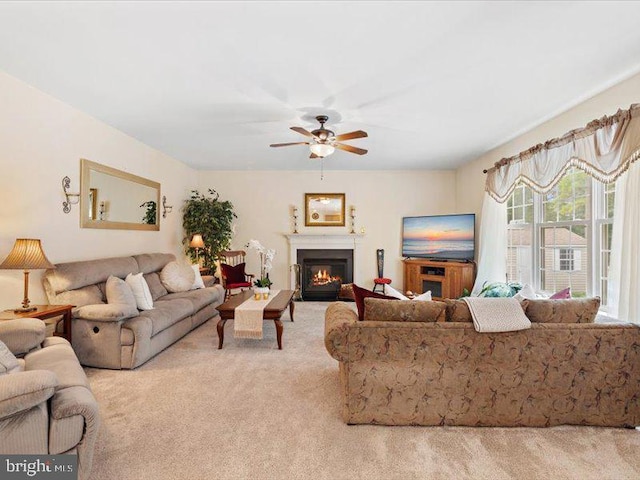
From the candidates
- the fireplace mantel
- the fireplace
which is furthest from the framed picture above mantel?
the fireplace

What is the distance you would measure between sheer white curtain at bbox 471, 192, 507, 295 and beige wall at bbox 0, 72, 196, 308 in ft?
18.0

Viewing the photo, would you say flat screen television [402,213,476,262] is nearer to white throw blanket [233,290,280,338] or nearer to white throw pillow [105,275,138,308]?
white throw blanket [233,290,280,338]

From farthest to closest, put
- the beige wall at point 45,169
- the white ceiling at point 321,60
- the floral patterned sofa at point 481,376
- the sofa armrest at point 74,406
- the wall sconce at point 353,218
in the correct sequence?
the wall sconce at point 353,218, the beige wall at point 45,169, the floral patterned sofa at point 481,376, the white ceiling at point 321,60, the sofa armrest at point 74,406

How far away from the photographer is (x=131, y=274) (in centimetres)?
388

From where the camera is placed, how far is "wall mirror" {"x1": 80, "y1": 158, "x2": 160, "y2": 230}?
3.71m

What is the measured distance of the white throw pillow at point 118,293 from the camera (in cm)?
322

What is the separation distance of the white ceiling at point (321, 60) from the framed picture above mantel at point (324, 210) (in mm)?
2591

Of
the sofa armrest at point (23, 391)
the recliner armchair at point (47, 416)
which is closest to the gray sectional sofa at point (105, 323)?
the recliner armchair at point (47, 416)

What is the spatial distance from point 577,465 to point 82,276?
4.39 m

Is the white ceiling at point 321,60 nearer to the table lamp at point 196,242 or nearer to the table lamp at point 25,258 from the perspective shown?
the table lamp at point 25,258

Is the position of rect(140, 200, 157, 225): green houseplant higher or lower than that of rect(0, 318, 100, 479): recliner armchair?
higher

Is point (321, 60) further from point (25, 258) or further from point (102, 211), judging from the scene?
point (102, 211)

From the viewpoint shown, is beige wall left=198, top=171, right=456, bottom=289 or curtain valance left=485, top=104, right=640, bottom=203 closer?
curtain valance left=485, top=104, right=640, bottom=203

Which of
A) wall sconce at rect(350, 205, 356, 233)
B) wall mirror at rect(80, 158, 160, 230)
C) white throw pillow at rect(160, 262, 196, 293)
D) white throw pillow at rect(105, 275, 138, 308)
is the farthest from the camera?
wall sconce at rect(350, 205, 356, 233)
